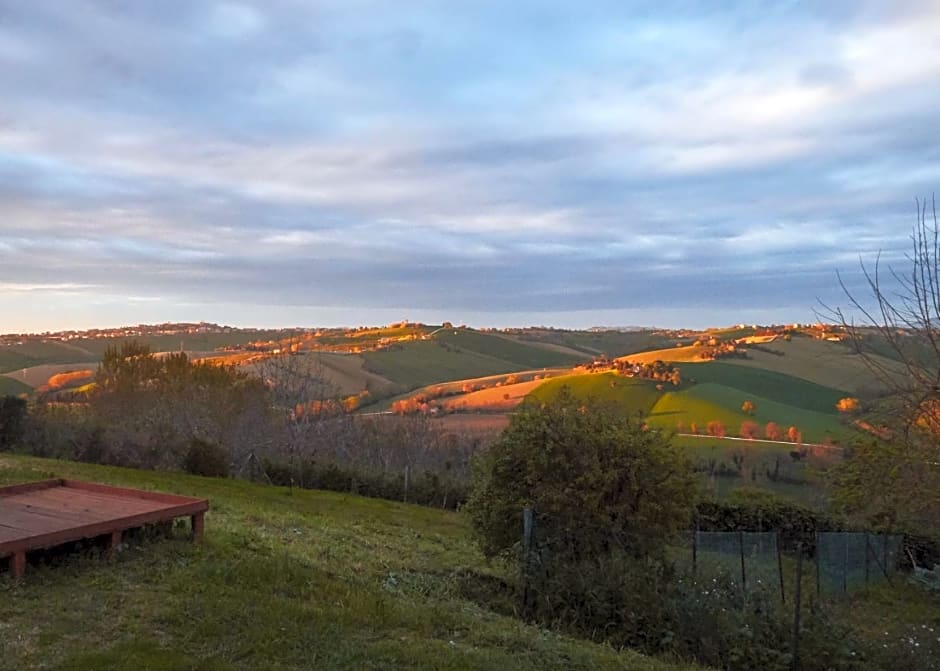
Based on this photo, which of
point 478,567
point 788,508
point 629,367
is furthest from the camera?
point 629,367

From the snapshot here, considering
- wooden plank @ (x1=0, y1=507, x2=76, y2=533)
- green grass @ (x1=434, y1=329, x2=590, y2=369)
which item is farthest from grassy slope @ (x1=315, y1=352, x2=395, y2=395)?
wooden plank @ (x1=0, y1=507, x2=76, y2=533)

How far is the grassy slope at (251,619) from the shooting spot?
15.6ft

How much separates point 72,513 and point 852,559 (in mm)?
13342

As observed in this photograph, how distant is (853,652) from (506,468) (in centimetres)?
421

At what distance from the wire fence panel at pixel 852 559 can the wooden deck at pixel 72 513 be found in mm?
10336

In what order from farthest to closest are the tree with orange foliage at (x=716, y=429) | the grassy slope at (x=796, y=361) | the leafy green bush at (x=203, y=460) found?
the grassy slope at (x=796, y=361) < the tree with orange foliage at (x=716, y=429) < the leafy green bush at (x=203, y=460)

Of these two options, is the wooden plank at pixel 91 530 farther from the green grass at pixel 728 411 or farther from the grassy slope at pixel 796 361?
the grassy slope at pixel 796 361

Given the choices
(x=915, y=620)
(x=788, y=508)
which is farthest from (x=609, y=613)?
(x=788, y=508)


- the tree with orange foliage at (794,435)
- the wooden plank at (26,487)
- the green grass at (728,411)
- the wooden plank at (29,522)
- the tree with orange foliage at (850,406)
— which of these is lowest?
the tree with orange foliage at (794,435)

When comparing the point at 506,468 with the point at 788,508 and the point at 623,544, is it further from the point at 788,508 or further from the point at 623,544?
the point at 788,508

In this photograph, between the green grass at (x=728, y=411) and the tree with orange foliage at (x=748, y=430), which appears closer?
the tree with orange foliage at (x=748, y=430)

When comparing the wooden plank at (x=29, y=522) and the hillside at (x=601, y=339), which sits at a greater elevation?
the hillside at (x=601, y=339)

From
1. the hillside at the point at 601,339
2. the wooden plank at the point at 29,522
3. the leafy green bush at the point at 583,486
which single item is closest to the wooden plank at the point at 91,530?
the wooden plank at the point at 29,522

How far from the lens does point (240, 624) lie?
5281 mm
